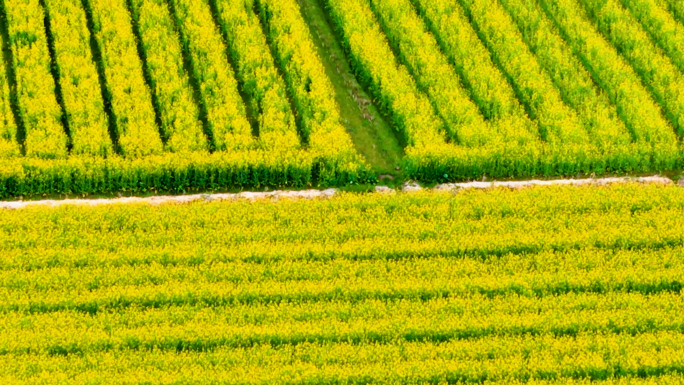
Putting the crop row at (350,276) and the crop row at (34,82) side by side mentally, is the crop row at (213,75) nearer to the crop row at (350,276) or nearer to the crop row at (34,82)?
the crop row at (34,82)

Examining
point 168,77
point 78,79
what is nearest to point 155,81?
point 168,77

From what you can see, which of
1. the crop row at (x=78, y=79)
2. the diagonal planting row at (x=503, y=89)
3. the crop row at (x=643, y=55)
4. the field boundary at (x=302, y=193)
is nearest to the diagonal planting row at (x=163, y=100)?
the crop row at (x=78, y=79)

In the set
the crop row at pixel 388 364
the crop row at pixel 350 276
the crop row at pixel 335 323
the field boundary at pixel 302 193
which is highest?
the field boundary at pixel 302 193

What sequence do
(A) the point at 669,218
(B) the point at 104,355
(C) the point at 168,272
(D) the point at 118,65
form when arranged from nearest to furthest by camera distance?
(B) the point at 104,355 → (C) the point at 168,272 → (A) the point at 669,218 → (D) the point at 118,65

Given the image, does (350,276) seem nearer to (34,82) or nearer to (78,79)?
(78,79)

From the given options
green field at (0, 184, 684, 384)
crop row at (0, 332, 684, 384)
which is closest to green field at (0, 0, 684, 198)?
green field at (0, 184, 684, 384)

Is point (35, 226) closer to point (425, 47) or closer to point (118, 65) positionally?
point (118, 65)

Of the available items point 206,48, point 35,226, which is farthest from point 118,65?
point 35,226
